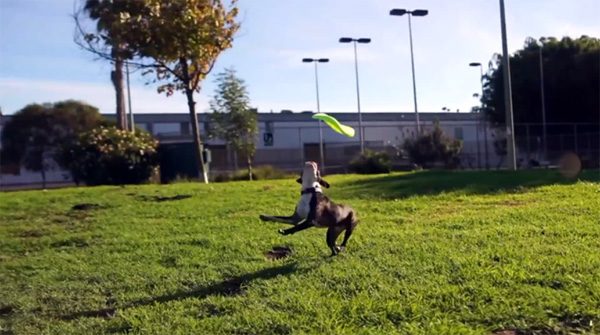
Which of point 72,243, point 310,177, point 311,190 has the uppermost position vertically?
point 310,177

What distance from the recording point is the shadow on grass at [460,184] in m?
14.0

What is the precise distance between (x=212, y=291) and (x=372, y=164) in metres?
20.2

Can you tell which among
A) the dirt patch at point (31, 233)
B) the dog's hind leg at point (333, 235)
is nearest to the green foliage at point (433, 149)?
the dirt patch at point (31, 233)

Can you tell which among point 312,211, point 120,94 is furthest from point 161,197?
point 120,94

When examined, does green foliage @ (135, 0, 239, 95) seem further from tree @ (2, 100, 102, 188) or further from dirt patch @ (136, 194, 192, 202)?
tree @ (2, 100, 102, 188)

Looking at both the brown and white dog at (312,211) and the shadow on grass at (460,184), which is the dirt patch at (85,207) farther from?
the brown and white dog at (312,211)

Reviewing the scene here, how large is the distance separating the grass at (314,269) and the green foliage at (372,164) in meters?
13.4

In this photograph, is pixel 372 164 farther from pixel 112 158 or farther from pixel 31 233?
pixel 31 233

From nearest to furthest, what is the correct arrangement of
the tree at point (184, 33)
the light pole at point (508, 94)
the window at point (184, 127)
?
the tree at point (184, 33)
the light pole at point (508, 94)
the window at point (184, 127)

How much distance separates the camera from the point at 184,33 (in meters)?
19.4

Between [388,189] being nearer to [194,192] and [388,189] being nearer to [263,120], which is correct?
[194,192]

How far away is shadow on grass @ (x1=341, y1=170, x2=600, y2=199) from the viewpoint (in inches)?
552

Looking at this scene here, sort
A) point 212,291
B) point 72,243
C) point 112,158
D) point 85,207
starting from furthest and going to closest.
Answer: point 112,158 → point 85,207 → point 72,243 → point 212,291

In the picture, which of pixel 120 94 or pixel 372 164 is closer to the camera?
pixel 372 164
